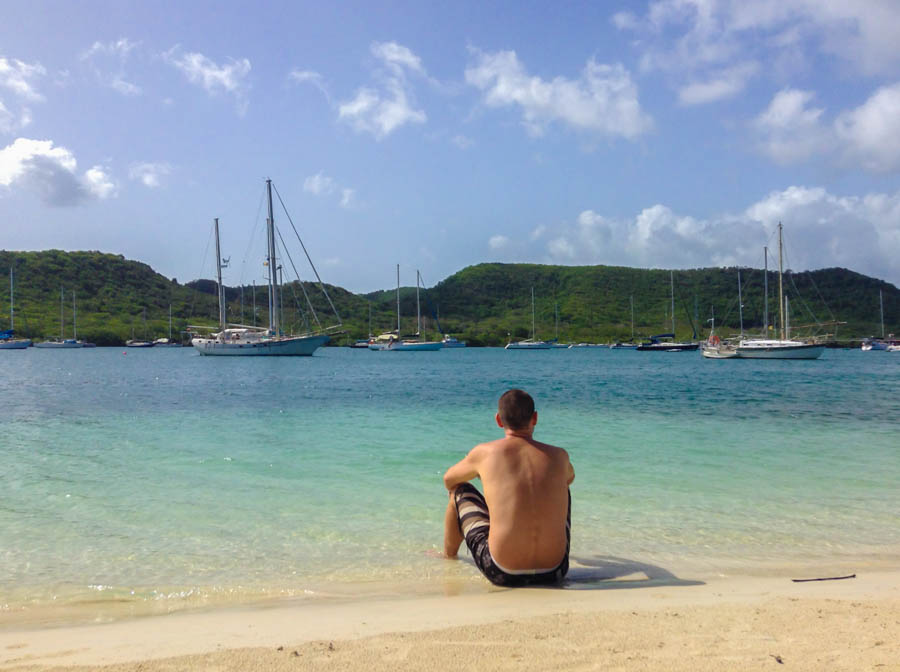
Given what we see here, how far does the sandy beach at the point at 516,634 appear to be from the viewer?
331 cm

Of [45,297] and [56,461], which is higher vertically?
[45,297]

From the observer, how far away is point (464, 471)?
4699mm

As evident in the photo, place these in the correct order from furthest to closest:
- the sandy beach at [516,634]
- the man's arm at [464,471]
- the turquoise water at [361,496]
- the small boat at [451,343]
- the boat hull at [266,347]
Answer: the small boat at [451,343] < the boat hull at [266,347] < the turquoise water at [361,496] < the man's arm at [464,471] < the sandy beach at [516,634]

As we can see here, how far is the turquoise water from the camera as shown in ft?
17.8

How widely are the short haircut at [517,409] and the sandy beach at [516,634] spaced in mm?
1152

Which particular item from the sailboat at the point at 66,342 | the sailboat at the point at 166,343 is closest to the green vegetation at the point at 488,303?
the sailboat at the point at 66,342

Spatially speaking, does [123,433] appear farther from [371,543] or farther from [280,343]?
[280,343]

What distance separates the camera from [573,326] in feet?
420

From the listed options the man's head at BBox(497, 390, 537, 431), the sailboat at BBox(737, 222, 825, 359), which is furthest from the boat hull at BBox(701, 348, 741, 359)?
the man's head at BBox(497, 390, 537, 431)

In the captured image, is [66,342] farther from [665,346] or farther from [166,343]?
[665,346]

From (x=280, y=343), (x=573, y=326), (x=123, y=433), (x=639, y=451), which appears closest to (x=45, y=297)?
(x=280, y=343)

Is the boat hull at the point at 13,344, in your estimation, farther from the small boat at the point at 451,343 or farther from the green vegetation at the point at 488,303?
the small boat at the point at 451,343

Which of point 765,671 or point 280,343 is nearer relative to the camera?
point 765,671

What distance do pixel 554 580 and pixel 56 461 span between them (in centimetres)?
896
